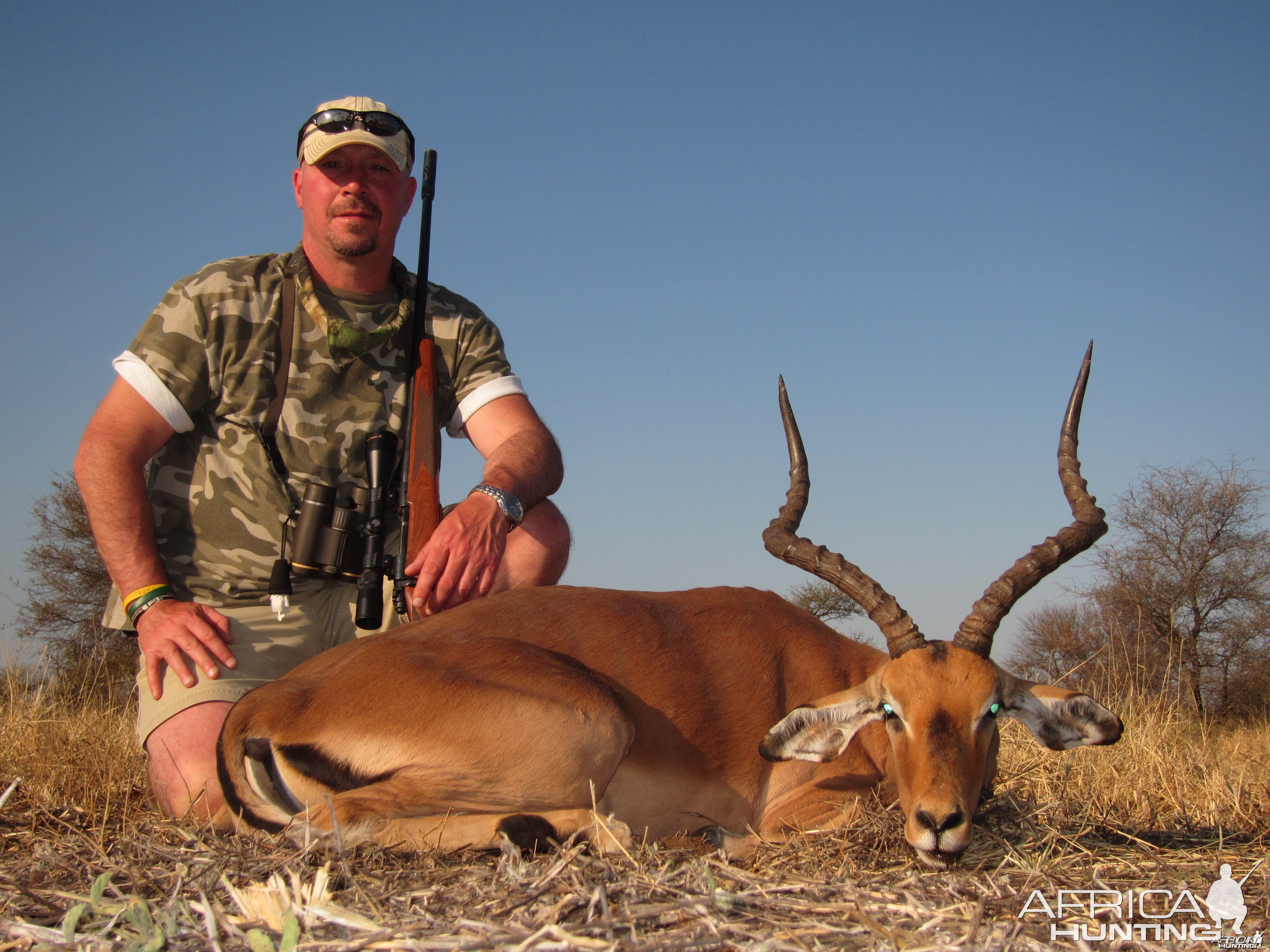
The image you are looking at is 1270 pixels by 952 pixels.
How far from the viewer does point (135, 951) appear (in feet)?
7.15

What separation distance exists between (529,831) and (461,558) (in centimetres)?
168

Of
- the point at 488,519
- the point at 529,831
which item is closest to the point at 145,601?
the point at 488,519

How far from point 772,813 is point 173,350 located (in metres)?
3.63

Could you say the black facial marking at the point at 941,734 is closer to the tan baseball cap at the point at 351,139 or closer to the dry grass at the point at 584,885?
the dry grass at the point at 584,885

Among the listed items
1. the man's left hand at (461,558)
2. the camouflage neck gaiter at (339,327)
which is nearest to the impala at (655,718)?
the man's left hand at (461,558)

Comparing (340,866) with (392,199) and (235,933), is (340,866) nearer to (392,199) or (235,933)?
(235,933)

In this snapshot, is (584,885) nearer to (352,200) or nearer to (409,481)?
(409,481)

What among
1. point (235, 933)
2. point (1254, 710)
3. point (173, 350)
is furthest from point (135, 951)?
point (1254, 710)

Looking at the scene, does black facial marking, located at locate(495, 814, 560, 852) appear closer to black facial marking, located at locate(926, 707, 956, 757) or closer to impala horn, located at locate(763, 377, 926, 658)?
black facial marking, located at locate(926, 707, 956, 757)

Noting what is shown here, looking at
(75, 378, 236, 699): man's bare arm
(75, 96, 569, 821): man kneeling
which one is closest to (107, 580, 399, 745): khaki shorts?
(75, 96, 569, 821): man kneeling

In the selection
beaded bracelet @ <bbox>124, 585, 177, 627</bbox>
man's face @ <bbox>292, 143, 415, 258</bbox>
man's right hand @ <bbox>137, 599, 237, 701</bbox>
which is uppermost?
man's face @ <bbox>292, 143, 415, 258</bbox>

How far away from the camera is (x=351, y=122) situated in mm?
5488

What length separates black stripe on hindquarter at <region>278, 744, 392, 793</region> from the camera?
3.48 meters

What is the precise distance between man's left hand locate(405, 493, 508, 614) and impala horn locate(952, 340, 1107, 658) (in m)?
2.19
